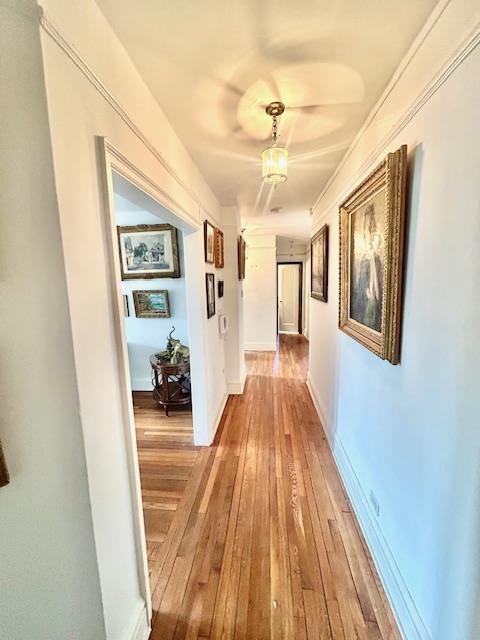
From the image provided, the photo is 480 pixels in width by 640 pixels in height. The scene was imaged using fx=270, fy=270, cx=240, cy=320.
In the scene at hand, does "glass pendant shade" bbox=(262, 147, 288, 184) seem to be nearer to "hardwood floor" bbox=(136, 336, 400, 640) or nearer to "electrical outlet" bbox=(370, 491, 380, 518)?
"electrical outlet" bbox=(370, 491, 380, 518)

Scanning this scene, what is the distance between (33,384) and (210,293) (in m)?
2.01

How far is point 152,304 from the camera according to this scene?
3.67 meters

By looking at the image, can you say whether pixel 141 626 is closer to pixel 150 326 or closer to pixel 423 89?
pixel 423 89

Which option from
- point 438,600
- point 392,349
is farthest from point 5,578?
point 392,349

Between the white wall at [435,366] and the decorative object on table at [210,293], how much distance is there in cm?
156

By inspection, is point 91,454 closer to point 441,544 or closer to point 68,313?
point 68,313

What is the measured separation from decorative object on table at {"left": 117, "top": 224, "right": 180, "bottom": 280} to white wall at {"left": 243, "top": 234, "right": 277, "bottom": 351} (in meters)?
2.62

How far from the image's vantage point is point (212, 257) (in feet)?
9.20

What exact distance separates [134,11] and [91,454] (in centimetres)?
148

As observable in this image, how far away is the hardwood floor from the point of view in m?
1.22

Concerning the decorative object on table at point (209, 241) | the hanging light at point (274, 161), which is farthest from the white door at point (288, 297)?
the hanging light at point (274, 161)

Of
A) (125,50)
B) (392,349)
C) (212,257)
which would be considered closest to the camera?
(125,50)

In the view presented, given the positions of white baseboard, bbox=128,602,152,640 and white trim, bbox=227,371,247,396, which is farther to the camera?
white trim, bbox=227,371,247,396

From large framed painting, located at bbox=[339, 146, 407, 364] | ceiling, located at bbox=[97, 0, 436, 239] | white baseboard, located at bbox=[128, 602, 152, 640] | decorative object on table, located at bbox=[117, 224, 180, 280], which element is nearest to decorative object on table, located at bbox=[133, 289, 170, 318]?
decorative object on table, located at bbox=[117, 224, 180, 280]
